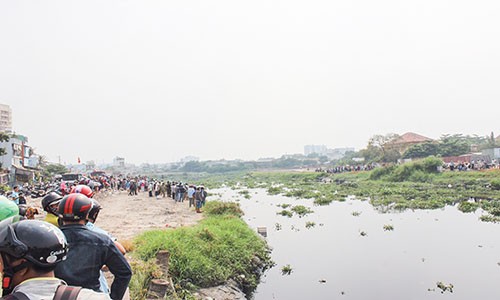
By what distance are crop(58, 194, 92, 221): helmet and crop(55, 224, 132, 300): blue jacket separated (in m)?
0.08

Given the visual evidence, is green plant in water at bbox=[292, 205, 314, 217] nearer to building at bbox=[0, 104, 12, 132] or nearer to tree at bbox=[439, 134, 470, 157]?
tree at bbox=[439, 134, 470, 157]

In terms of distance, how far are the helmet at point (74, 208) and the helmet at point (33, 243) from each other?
1.24 meters

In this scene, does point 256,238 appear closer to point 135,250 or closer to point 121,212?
point 135,250

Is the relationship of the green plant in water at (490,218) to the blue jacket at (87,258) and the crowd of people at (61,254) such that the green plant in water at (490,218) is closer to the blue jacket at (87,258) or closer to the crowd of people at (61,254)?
the crowd of people at (61,254)

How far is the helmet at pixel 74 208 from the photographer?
3.36 meters

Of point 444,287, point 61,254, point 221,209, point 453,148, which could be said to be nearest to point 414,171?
point 453,148

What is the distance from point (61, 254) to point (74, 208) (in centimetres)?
135

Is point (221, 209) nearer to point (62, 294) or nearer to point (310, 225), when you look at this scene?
point (310, 225)

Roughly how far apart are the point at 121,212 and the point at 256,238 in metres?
8.23

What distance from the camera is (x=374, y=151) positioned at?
6531 cm

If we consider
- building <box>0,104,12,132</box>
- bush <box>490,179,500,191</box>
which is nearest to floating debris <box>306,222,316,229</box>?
bush <box>490,179,500,191</box>

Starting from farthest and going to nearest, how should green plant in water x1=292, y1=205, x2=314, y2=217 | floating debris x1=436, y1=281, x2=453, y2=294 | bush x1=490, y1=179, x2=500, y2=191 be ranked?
bush x1=490, y1=179, x2=500, y2=191, green plant in water x1=292, y1=205, x2=314, y2=217, floating debris x1=436, y1=281, x2=453, y2=294

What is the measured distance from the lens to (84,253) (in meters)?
3.29

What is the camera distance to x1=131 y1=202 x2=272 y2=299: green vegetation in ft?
30.0
